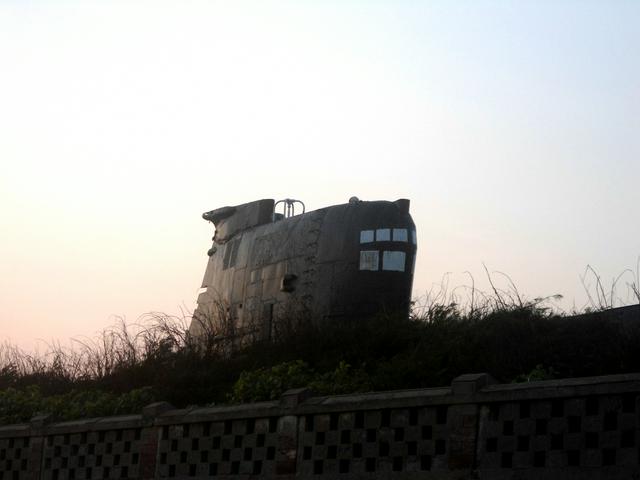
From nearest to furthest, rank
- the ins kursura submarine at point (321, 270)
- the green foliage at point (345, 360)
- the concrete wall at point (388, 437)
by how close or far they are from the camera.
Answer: the concrete wall at point (388, 437), the green foliage at point (345, 360), the ins kursura submarine at point (321, 270)

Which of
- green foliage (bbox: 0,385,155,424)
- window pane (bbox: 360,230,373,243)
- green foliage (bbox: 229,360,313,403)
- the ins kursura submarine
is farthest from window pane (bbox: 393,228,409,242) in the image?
green foliage (bbox: 0,385,155,424)

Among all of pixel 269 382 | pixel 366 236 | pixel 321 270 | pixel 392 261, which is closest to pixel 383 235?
pixel 366 236

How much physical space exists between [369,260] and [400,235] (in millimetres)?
689

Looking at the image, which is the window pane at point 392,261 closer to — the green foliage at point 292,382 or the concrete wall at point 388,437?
the green foliage at point 292,382

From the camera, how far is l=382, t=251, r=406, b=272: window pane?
62.6 feet

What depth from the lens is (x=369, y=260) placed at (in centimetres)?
1912

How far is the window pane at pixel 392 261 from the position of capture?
1909 cm

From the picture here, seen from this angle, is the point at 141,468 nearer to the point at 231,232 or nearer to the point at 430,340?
the point at 430,340

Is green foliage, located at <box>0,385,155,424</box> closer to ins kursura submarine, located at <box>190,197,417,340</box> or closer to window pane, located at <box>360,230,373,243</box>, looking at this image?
ins kursura submarine, located at <box>190,197,417,340</box>

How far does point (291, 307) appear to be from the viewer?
19.5m

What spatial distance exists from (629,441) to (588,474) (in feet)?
1.51

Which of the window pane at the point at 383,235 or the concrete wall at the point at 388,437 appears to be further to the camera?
the window pane at the point at 383,235

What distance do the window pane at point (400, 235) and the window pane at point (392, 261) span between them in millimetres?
238

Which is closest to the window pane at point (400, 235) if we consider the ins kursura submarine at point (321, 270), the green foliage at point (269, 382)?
the ins kursura submarine at point (321, 270)
